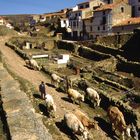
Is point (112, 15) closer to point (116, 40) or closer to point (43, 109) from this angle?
point (116, 40)

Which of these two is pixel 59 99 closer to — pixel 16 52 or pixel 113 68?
pixel 113 68

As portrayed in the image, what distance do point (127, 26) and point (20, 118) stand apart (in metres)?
55.3

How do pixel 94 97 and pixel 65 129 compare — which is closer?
pixel 65 129

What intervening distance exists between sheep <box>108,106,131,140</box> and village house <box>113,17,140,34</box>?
47239 mm

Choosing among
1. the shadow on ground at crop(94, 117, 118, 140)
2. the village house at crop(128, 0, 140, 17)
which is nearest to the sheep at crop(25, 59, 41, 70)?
the shadow on ground at crop(94, 117, 118, 140)

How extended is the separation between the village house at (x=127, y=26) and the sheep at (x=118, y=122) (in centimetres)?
4724

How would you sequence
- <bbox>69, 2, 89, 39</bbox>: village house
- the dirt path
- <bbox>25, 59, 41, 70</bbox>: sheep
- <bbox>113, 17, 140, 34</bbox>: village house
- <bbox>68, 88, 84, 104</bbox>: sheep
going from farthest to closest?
<bbox>69, 2, 89, 39</bbox>: village house, <bbox>113, 17, 140, 34</bbox>: village house, <bbox>25, 59, 41, 70</bbox>: sheep, <bbox>68, 88, 84, 104</bbox>: sheep, the dirt path

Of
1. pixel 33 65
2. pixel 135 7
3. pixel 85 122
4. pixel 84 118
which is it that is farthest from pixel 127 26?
pixel 85 122

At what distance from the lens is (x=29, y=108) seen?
1552 cm

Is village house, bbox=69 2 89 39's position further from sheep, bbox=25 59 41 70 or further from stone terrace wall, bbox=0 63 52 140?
stone terrace wall, bbox=0 63 52 140

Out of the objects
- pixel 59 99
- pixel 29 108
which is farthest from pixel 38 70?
pixel 29 108

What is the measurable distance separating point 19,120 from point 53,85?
516 inches

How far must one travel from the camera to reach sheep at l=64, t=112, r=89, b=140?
15.6 m

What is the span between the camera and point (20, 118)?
14.1m
